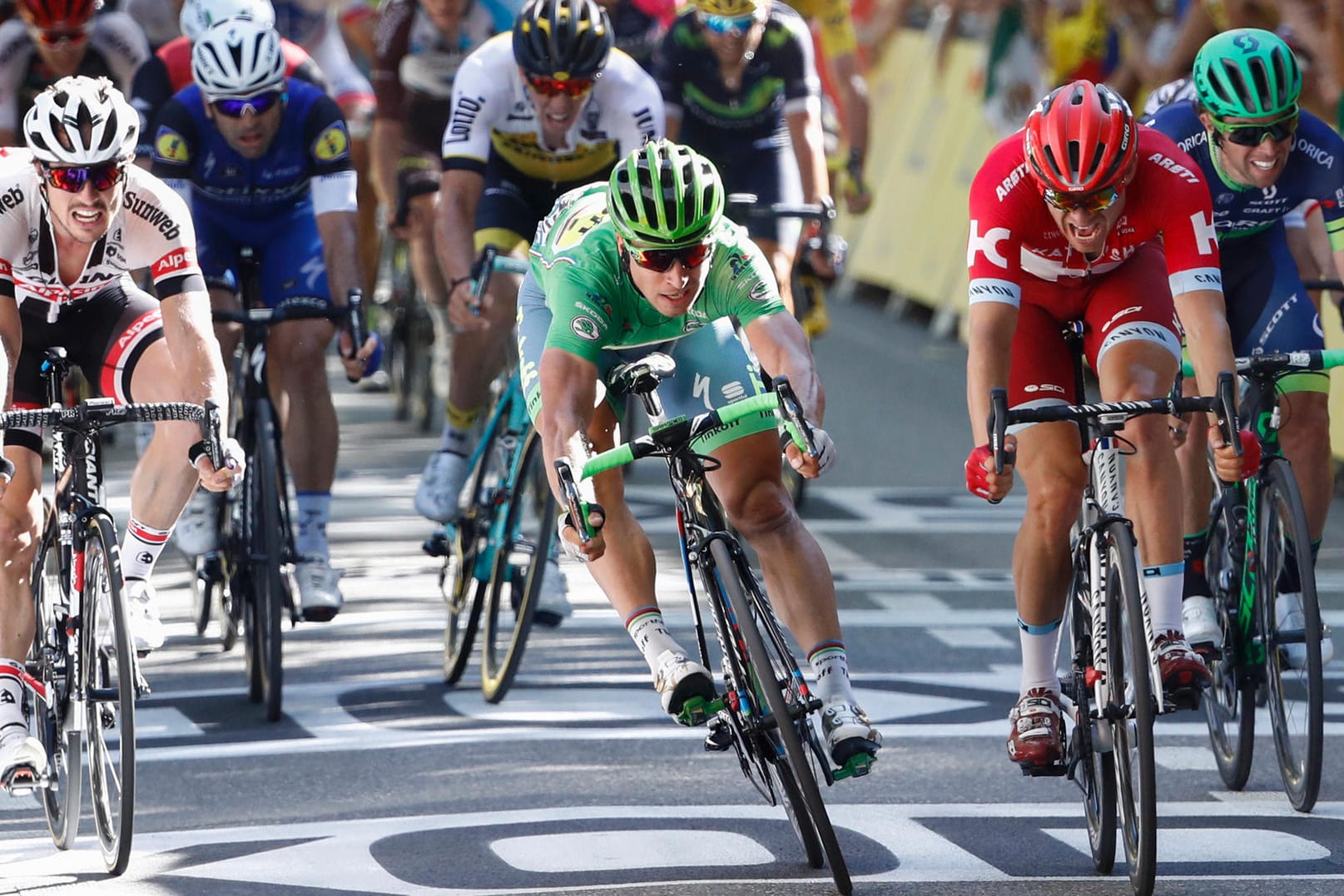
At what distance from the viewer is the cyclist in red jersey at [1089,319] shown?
586cm

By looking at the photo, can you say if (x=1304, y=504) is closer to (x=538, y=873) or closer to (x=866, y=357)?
(x=538, y=873)

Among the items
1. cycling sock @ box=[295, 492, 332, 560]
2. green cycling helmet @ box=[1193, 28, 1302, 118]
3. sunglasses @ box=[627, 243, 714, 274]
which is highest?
green cycling helmet @ box=[1193, 28, 1302, 118]

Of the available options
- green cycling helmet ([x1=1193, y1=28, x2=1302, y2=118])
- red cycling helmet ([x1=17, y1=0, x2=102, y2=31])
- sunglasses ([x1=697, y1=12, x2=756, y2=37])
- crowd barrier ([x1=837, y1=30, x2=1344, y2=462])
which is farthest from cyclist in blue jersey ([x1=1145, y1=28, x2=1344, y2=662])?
crowd barrier ([x1=837, y1=30, x2=1344, y2=462])

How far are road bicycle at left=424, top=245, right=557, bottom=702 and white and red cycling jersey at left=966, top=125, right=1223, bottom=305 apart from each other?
208 centimetres

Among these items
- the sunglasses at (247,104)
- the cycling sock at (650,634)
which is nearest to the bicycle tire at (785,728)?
the cycling sock at (650,634)

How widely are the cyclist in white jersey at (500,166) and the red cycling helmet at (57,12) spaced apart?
216 cm

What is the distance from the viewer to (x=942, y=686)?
8172 mm

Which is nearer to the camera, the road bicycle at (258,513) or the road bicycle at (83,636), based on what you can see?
the road bicycle at (83,636)

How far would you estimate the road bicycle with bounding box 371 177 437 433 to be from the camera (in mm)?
13539

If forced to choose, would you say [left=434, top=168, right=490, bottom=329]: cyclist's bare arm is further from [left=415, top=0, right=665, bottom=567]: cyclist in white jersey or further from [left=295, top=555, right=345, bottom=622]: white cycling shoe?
[left=295, top=555, right=345, bottom=622]: white cycling shoe

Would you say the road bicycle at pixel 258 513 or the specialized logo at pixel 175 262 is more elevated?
the specialized logo at pixel 175 262

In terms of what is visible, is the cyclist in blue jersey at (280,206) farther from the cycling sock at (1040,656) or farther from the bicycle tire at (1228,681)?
the bicycle tire at (1228,681)

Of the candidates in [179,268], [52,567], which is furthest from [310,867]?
[179,268]

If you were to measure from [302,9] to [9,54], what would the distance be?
1.92m
